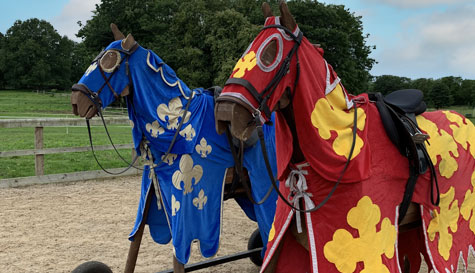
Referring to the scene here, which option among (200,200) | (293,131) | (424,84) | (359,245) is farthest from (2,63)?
(359,245)

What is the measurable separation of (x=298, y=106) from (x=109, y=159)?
1095 centimetres

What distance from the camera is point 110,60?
3443 millimetres

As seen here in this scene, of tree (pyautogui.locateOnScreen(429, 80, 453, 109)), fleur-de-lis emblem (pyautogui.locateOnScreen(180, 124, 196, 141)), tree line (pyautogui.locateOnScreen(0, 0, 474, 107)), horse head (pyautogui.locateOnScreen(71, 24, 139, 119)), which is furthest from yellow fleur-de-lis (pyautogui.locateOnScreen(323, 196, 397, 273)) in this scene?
tree (pyautogui.locateOnScreen(429, 80, 453, 109))

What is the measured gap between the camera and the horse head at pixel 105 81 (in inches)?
134

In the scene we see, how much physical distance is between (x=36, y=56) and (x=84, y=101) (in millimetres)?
62206

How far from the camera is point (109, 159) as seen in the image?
1240cm

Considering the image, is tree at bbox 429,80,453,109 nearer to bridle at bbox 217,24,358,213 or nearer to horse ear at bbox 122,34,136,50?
horse ear at bbox 122,34,136,50

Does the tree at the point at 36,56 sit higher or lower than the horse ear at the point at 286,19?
higher

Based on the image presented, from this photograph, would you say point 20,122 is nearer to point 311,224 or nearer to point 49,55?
point 311,224

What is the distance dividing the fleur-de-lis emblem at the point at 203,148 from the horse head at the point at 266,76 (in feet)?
4.56

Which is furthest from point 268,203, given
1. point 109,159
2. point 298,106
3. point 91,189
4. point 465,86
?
point 465,86

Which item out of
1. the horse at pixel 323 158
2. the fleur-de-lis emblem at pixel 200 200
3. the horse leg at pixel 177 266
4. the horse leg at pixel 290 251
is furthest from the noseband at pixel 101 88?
the horse leg at pixel 290 251

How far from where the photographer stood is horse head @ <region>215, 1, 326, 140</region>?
1.97 meters

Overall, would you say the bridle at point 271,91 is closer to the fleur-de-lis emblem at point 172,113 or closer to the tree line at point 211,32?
the fleur-de-lis emblem at point 172,113
